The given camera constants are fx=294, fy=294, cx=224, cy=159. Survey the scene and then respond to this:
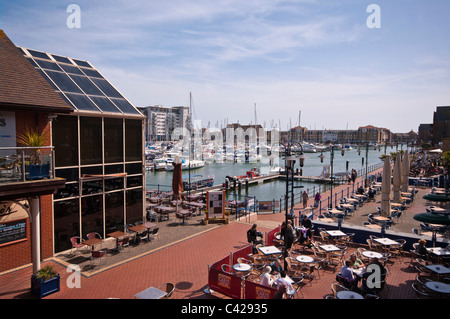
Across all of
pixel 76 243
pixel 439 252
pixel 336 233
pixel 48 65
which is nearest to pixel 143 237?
pixel 76 243

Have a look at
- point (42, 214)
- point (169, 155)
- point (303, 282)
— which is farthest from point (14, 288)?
point (169, 155)

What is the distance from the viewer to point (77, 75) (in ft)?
48.4

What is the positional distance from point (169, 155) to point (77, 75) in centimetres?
6616

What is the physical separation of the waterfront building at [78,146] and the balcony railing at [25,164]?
0.22 feet

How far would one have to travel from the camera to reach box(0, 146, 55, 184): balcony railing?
8617mm

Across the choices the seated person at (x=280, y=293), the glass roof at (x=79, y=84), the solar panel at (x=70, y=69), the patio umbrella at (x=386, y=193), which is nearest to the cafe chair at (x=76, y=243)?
the glass roof at (x=79, y=84)

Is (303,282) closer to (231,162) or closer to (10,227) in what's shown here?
(10,227)

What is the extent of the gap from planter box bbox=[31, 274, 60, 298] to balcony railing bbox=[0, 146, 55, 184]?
3.13 metres

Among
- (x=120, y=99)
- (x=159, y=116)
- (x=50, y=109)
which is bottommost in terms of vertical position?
(x=50, y=109)

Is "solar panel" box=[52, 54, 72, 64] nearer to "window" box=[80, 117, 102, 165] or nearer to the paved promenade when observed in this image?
"window" box=[80, 117, 102, 165]

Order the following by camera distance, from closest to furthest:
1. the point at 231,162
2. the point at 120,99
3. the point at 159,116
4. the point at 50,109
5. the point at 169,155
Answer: the point at 50,109, the point at 120,99, the point at 169,155, the point at 231,162, the point at 159,116

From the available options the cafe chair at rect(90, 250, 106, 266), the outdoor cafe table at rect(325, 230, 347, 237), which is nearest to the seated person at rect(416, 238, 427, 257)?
the outdoor cafe table at rect(325, 230, 347, 237)

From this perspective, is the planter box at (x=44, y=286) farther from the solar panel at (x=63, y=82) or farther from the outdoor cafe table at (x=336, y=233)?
the outdoor cafe table at (x=336, y=233)

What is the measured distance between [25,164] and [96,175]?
13.6ft
